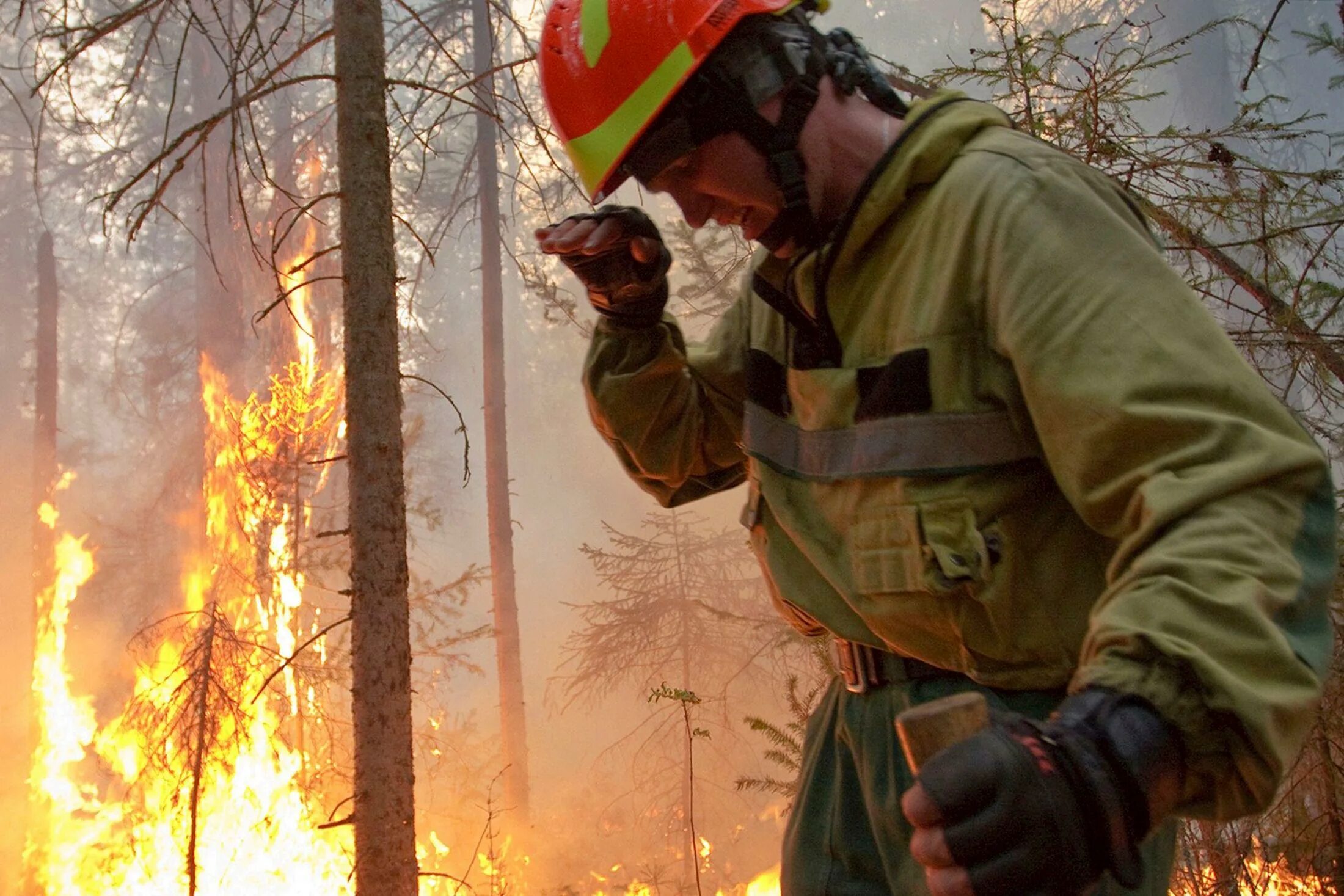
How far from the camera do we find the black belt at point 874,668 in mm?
1796

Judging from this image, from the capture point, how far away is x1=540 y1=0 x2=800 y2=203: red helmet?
196 cm

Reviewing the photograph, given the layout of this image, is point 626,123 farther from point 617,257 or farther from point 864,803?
point 864,803

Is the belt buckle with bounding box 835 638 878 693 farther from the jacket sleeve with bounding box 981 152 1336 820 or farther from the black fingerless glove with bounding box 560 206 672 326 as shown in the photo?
the black fingerless glove with bounding box 560 206 672 326

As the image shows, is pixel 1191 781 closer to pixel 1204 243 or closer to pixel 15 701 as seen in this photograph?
pixel 1204 243

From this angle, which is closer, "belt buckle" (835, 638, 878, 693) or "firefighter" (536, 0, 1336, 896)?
"firefighter" (536, 0, 1336, 896)

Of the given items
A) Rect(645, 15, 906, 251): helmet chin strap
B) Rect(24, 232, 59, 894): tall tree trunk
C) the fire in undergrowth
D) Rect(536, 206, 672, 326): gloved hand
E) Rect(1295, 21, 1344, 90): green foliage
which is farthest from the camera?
Rect(24, 232, 59, 894): tall tree trunk

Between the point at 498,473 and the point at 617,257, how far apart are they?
514 inches

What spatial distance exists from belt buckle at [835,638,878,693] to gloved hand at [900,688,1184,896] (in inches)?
27.5

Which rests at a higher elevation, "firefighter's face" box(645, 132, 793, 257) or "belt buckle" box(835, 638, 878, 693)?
"firefighter's face" box(645, 132, 793, 257)

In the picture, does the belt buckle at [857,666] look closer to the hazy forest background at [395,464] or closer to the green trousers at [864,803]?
the green trousers at [864,803]

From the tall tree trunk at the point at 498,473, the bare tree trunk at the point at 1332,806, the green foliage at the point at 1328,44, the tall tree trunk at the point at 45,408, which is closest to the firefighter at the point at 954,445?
the bare tree trunk at the point at 1332,806

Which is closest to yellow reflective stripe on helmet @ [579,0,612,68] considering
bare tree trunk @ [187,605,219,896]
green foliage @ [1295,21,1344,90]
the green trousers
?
the green trousers

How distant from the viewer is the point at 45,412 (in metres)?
20.9

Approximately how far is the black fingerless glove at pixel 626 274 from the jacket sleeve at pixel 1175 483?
0.93 meters
